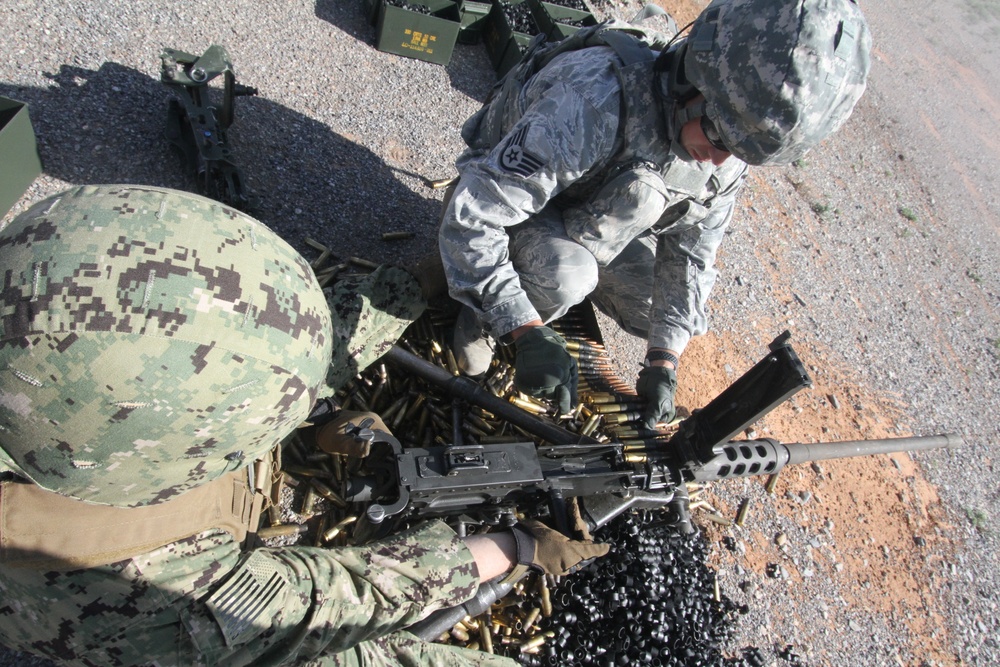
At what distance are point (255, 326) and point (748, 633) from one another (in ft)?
12.6

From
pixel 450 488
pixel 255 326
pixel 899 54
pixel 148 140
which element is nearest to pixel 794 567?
pixel 450 488

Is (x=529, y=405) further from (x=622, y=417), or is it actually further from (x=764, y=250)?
(x=764, y=250)

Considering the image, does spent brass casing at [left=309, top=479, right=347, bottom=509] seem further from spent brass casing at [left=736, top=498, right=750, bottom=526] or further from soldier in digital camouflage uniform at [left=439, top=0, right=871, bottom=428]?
spent brass casing at [left=736, top=498, right=750, bottom=526]

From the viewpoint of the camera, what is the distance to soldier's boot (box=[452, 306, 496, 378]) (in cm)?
444

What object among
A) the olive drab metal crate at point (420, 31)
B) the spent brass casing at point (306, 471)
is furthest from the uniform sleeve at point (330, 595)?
the olive drab metal crate at point (420, 31)

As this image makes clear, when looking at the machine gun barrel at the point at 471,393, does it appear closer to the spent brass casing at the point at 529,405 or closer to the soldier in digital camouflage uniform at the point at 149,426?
the spent brass casing at the point at 529,405

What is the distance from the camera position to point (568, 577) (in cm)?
388

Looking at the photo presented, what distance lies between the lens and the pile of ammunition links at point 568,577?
368 centimetres

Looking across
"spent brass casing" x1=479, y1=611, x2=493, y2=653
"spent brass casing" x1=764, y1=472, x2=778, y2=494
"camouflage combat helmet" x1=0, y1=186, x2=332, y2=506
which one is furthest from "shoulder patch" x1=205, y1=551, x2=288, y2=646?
"spent brass casing" x1=764, y1=472, x2=778, y2=494

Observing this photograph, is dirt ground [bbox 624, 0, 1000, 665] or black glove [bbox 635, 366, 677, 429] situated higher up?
black glove [bbox 635, 366, 677, 429]

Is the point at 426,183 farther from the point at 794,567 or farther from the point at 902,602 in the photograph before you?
the point at 902,602

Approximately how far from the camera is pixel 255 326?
2.40m

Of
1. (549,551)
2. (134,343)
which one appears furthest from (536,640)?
(134,343)

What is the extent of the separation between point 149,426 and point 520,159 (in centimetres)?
225
